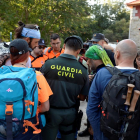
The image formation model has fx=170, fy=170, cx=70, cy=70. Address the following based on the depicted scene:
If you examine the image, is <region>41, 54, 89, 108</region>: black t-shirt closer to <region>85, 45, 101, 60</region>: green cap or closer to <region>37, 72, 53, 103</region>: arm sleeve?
<region>85, 45, 101, 60</region>: green cap

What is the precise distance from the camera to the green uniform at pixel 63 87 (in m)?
2.34

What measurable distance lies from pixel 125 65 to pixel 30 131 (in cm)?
127

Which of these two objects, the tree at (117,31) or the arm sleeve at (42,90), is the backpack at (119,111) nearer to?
the arm sleeve at (42,90)

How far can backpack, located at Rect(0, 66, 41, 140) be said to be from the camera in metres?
1.65

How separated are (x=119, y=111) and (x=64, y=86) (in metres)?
0.87

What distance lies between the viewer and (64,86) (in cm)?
234

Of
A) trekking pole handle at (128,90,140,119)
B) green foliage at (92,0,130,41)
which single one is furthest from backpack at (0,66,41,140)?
green foliage at (92,0,130,41)

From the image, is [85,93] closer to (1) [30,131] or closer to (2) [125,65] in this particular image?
(2) [125,65]

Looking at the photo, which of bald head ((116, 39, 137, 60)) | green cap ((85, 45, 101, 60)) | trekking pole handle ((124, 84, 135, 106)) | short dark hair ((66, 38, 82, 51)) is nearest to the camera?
trekking pole handle ((124, 84, 135, 106))

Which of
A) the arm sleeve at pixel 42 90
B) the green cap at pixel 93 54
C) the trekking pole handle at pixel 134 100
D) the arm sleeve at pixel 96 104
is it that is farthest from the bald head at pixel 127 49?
the arm sleeve at pixel 42 90

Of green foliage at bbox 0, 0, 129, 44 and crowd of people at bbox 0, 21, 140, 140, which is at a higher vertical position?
green foliage at bbox 0, 0, 129, 44

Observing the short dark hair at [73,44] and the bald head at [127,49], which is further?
the short dark hair at [73,44]

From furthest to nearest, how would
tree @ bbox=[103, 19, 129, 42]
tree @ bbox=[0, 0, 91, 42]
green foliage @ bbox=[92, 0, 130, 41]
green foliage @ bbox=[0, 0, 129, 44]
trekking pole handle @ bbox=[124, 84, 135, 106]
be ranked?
green foliage @ bbox=[92, 0, 130, 41], tree @ bbox=[103, 19, 129, 42], tree @ bbox=[0, 0, 91, 42], green foliage @ bbox=[0, 0, 129, 44], trekking pole handle @ bbox=[124, 84, 135, 106]

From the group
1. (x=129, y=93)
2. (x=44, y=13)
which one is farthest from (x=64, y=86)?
(x=44, y=13)
